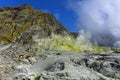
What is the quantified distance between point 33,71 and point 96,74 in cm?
580

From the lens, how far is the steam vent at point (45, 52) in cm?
2508

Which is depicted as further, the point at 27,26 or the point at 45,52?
the point at 27,26

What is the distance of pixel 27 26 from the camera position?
4403 cm

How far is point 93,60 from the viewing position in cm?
2809

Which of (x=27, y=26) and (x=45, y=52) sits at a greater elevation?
(x=27, y=26)

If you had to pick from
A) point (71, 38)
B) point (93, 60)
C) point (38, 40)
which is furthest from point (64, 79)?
point (71, 38)

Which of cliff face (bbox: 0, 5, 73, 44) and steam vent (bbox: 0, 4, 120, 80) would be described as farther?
cliff face (bbox: 0, 5, 73, 44)

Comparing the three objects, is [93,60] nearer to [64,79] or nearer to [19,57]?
[64,79]

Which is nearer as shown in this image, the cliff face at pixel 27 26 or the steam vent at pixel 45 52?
the steam vent at pixel 45 52

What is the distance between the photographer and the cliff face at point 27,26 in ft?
136

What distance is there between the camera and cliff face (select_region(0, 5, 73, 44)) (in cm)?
4159

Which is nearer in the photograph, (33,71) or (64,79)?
(64,79)

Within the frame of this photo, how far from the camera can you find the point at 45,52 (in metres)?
34.2

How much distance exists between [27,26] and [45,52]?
35.9 ft
